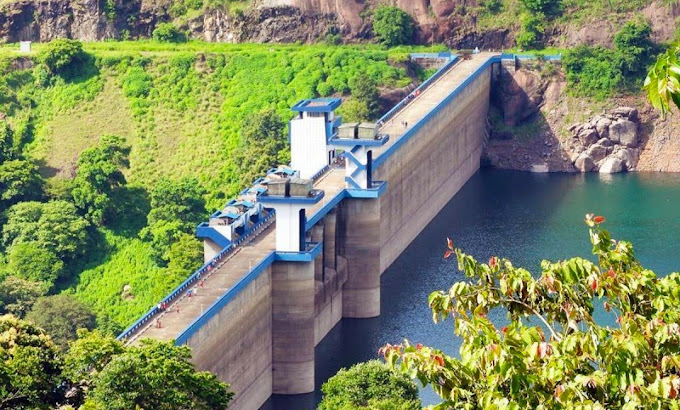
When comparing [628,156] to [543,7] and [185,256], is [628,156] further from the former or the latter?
[185,256]

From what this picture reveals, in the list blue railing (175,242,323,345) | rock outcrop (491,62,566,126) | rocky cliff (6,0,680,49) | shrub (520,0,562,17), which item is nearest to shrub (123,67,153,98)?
rocky cliff (6,0,680,49)

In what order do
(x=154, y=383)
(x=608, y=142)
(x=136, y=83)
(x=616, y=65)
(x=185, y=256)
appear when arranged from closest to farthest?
1. (x=154, y=383)
2. (x=185, y=256)
3. (x=136, y=83)
4. (x=608, y=142)
5. (x=616, y=65)

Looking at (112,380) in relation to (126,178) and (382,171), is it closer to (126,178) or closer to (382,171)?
(382,171)

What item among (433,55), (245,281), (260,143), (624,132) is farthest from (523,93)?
(245,281)

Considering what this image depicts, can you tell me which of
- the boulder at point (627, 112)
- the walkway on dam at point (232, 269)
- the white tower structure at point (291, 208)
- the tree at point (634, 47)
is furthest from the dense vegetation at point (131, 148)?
the tree at point (634, 47)

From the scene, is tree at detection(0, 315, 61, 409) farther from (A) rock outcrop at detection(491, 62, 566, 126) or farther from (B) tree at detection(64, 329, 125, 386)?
(A) rock outcrop at detection(491, 62, 566, 126)

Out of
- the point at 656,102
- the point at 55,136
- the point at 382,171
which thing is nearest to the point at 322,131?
the point at 382,171
